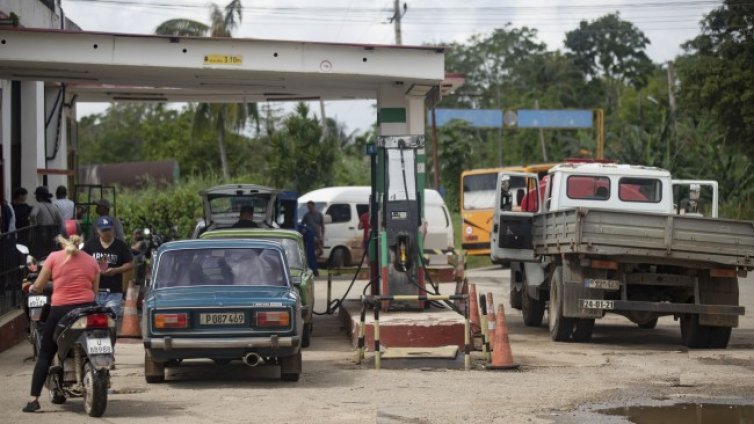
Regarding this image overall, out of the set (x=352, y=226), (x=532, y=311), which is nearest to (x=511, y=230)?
(x=532, y=311)

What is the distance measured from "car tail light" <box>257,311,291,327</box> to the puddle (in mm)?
3326

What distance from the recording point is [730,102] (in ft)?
132

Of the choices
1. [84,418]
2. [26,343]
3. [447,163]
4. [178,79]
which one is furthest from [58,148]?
[447,163]

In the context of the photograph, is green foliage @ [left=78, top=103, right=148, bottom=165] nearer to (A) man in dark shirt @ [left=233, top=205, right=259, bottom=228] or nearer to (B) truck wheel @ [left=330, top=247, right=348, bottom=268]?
(B) truck wheel @ [left=330, top=247, right=348, bottom=268]

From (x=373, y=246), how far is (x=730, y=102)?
71.0ft

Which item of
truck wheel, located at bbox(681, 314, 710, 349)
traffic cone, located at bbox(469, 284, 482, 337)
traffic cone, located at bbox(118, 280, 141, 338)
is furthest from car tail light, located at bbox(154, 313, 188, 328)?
truck wheel, located at bbox(681, 314, 710, 349)

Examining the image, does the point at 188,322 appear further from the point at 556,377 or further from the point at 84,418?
the point at 556,377

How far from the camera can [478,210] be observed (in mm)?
41344

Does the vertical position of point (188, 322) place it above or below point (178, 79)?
below

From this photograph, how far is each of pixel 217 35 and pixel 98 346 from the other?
156ft

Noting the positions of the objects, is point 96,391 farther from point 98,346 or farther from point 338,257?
point 338,257

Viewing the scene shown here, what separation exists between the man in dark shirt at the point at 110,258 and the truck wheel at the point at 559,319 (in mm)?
6544

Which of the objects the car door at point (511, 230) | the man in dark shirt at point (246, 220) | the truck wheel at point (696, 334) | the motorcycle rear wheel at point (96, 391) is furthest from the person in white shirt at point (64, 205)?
the motorcycle rear wheel at point (96, 391)

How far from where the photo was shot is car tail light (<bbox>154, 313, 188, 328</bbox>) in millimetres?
13297
